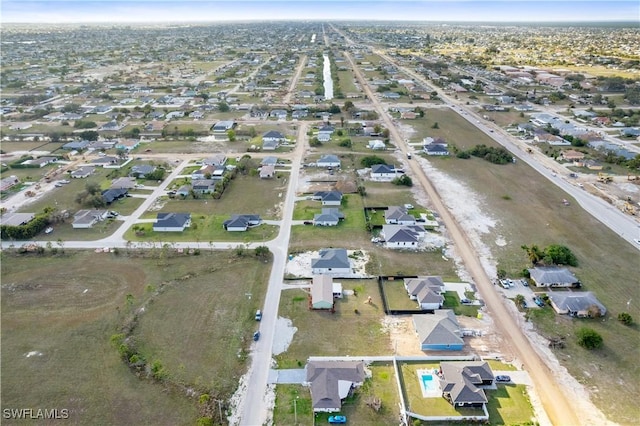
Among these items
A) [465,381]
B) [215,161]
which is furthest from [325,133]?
[465,381]

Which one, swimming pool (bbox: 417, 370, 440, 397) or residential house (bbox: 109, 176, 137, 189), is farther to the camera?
residential house (bbox: 109, 176, 137, 189)

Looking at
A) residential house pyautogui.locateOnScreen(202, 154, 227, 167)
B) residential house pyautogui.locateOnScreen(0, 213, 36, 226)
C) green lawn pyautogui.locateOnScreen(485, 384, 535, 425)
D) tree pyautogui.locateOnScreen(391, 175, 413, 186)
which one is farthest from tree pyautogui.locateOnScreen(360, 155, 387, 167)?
residential house pyautogui.locateOnScreen(0, 213, 36, 226)

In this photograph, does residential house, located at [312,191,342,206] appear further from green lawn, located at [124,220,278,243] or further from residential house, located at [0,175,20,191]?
residential house, located at [0,175,20,191]

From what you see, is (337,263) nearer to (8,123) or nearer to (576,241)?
(576,241)

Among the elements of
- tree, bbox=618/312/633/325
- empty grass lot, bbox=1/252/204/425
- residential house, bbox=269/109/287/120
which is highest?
residential house, bbox=269/109/287/120

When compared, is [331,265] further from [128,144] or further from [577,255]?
[128,144]

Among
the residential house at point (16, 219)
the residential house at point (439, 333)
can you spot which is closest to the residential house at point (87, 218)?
the residential house at point (16, 219)

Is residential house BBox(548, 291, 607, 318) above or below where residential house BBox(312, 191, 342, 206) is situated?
below

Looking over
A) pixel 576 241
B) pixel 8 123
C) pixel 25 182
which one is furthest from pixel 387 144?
Answer: pixel 8 123
